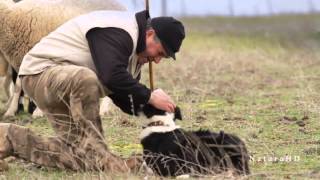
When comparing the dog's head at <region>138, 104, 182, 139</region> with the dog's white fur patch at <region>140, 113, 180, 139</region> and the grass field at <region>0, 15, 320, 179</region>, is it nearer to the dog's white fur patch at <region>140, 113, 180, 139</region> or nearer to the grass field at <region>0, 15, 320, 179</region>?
the dog's white fur patch at <region>140, 113, 180, 139</region>

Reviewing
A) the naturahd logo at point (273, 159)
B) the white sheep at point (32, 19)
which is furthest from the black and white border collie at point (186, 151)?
the white sheep at point (32, 19)

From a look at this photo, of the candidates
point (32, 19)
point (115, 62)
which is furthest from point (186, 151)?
point (32, 19)

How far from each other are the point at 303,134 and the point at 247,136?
2.12 feet

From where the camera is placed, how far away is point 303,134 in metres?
8.26

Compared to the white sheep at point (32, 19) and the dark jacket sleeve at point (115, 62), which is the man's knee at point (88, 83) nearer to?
the dark jacket sleeve at point (115, 62)

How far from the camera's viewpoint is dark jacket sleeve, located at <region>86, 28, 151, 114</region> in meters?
6.07

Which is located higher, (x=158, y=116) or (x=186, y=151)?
(x=158, y=116)

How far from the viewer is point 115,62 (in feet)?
19.9

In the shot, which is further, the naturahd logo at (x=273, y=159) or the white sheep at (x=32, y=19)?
the white sheep at (x=32, y=19)

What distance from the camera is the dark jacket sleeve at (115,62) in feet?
19.9

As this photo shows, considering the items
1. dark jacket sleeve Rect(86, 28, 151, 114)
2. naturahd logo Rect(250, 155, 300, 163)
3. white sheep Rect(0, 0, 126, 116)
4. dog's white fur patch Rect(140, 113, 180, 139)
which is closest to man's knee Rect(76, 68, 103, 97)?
dark jacket sleeve Rect(86, 28, 151, 114)

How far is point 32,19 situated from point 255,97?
3.55 metres

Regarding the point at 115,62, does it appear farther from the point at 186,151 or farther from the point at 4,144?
the point at 4,144

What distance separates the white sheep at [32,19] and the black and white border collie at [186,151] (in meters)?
3.82
